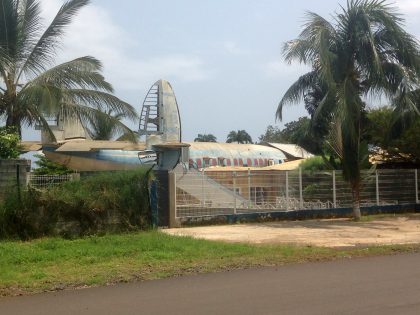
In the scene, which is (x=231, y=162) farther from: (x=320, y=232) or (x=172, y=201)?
(x=320, y=232)

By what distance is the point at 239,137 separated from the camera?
8556cm

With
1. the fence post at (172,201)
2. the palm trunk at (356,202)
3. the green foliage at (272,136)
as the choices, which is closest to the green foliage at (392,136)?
the palm trunk at (356,202)

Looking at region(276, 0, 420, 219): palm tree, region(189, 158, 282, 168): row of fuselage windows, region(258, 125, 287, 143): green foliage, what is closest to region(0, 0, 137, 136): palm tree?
region(276, 0, 420, 219): palm tree

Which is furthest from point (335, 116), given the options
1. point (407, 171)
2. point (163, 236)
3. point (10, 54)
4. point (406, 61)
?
point (10, 54)

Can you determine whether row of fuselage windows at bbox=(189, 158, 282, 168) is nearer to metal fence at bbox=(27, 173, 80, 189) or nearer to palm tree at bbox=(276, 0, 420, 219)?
palm tree at bbox=(276, 0, 420, 219)

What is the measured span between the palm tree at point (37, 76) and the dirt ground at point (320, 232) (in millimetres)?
4997

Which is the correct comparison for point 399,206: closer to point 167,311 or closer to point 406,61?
point 406,61

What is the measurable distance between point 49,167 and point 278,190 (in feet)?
47.8

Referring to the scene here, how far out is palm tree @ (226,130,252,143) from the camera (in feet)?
280

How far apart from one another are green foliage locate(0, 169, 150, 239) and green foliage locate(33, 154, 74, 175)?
13.5 meters

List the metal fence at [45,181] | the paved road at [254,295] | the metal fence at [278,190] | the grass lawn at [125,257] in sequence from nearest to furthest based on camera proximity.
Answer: the paved road at [254,295], the grass lawn at [125,257], the metal fence at [45,181], the metal fence at [278,190]

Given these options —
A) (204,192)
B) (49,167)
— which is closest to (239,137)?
(49,167)

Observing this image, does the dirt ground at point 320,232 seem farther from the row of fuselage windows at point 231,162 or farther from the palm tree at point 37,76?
the row of fuselage windows at point 231,162

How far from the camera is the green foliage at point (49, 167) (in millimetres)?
28016
